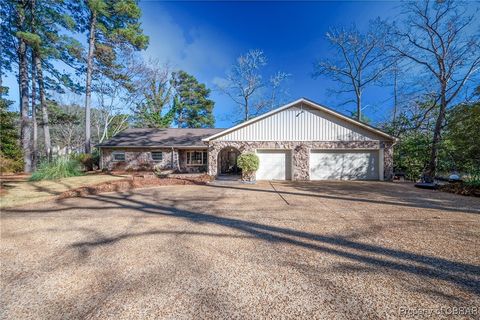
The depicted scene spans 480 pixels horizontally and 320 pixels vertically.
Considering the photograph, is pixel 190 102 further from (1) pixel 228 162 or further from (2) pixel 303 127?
(2) pixel 303 127

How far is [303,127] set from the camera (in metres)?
11.6

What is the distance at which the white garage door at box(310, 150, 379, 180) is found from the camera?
11383 millimetres

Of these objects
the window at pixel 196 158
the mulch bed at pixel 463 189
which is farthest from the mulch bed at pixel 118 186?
the mulch bed at pixel 463 189

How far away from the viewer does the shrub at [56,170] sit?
1008 centimetres

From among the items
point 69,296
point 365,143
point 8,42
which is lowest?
point 69,296

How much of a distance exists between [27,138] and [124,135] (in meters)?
6.16

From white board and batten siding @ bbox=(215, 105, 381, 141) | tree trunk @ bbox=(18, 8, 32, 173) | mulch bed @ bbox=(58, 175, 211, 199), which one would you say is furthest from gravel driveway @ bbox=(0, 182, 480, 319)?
tree trunk @ bbox=(18, 8, 32, 173)

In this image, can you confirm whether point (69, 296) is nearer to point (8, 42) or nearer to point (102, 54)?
point (102, 54)

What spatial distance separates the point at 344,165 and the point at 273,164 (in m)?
4.17

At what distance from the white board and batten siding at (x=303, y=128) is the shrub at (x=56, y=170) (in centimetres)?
1046

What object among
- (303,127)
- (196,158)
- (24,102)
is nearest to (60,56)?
(24,102)

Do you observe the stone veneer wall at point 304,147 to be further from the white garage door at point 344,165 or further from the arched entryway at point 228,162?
the arched entryway at point 228,162

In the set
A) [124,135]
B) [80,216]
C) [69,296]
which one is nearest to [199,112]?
[124,135]

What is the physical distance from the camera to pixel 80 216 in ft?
15.8
